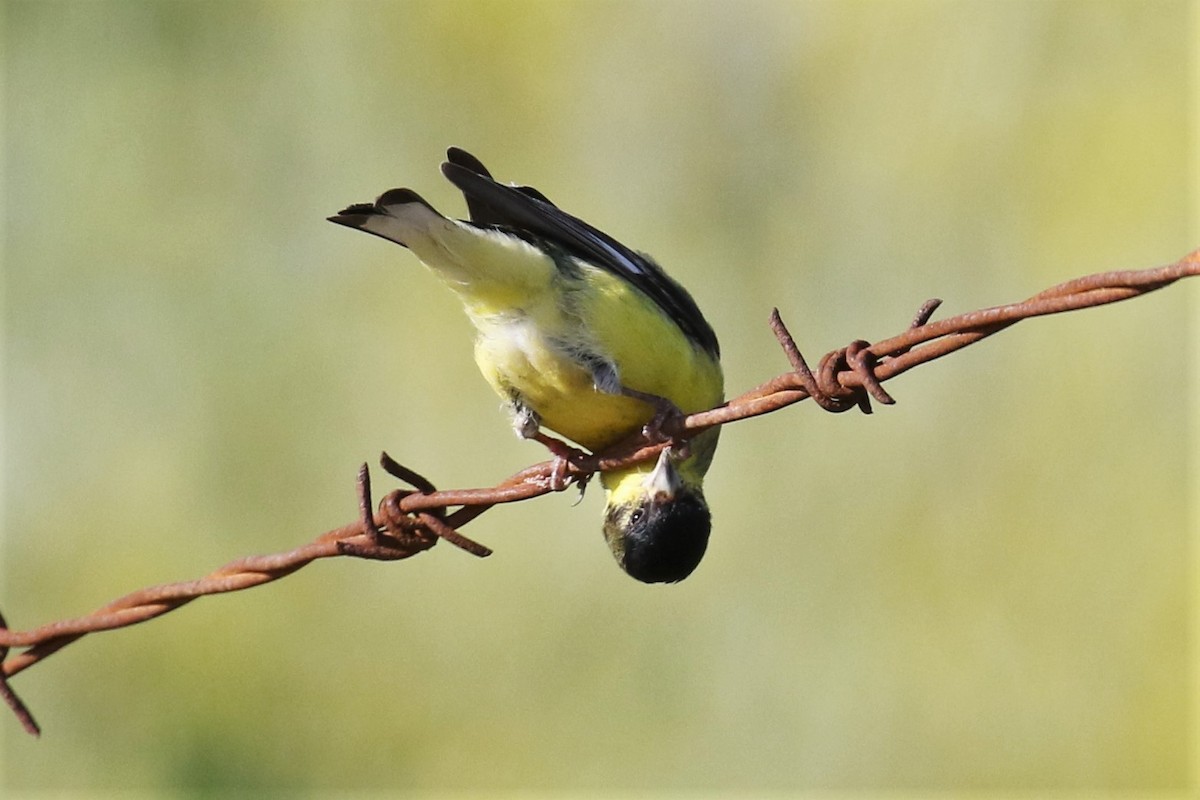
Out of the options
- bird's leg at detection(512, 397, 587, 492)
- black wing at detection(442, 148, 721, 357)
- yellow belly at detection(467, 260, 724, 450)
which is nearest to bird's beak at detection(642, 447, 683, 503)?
yellow belly at detection(467, 260, 724, 450)

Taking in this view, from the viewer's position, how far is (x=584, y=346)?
13.6 ft

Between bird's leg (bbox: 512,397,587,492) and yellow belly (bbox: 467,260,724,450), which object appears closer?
bird's leg (bbox: 512,397,587,492)

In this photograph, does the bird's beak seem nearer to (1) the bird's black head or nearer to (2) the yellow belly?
(1) the bird's black head

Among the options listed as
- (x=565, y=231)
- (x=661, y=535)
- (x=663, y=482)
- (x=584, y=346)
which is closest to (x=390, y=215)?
(x=565, y=231)

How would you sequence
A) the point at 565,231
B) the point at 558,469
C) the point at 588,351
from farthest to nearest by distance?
the point at 588,351 < the point at 565,231 < the point at 558,469

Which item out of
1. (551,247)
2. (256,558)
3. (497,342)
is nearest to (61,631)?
(256,558)

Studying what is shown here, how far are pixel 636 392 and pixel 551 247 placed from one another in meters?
0.65

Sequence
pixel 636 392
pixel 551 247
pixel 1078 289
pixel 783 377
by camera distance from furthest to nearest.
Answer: pixel 551 247 < pixel 636 392 < pixel 783 377 < pixel 1078 289

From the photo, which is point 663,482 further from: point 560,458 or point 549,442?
point 560,458

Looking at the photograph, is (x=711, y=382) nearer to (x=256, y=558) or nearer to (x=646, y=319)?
(x=646, y=319)

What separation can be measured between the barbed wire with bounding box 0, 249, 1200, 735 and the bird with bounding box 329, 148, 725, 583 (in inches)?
8.9

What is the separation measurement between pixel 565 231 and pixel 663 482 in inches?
33.0

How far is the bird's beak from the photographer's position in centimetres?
415

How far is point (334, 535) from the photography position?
3094 millimetres
